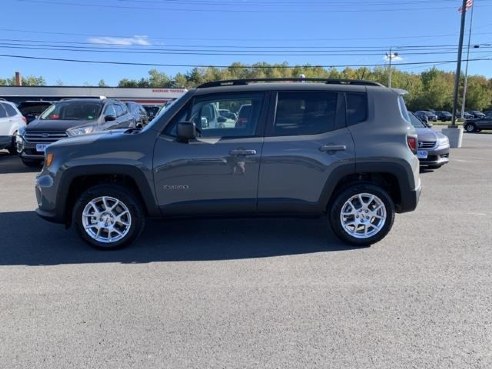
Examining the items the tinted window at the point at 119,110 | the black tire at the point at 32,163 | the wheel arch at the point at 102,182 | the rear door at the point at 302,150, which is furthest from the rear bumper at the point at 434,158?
the black tire at the point at 32,163

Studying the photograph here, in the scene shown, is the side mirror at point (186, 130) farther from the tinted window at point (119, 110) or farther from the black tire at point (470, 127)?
the black tire at point (470, 127)

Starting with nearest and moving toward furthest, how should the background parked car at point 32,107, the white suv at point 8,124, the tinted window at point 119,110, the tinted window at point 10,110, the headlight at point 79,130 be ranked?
the headlight at point 79,130 → the white suv at point 8,124 → the tinted window at point 119,110 → the tinted window at point 10,110 → the background parked car at point 32,107

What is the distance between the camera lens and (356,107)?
5.47m

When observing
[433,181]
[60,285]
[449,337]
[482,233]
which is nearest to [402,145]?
[482,233]

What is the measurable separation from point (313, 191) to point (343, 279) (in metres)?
1.21

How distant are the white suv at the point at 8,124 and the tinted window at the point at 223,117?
10557 mm

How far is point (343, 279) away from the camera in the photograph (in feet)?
14.8

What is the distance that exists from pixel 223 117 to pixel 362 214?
6.47 ft

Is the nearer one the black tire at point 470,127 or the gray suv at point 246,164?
the gray suv at point 246,164

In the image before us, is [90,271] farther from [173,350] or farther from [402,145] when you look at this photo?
[402,145]

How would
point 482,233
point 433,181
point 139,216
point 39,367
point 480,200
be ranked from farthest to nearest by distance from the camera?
point 433,181 < point 480,200 < point 482,233 < point 139,216 < point 39,367

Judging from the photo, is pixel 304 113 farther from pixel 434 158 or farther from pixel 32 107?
pixel 32 107

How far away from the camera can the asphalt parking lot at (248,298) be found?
321cm

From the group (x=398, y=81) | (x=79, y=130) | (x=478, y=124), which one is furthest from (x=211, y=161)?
(x=398, y=81)
